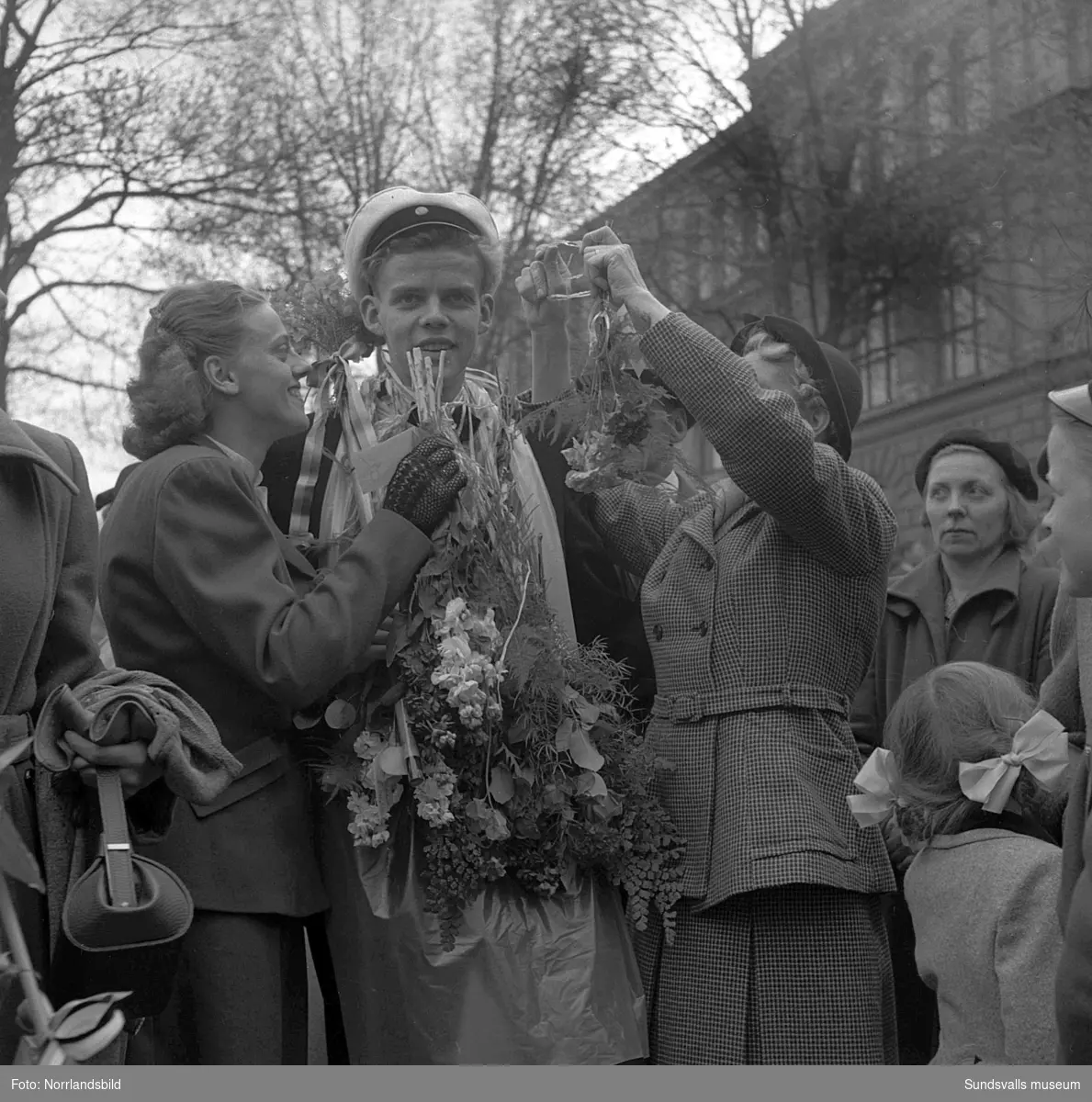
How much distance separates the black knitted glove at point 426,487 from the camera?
2.80 metres

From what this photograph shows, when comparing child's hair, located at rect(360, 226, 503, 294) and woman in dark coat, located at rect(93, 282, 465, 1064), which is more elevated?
child's hair, located at rect(360, 226, 503, 294)

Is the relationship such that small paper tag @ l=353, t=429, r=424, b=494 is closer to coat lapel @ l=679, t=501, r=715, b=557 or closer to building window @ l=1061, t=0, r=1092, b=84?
coat lapel @ l=679, t=501, r=715, b=557

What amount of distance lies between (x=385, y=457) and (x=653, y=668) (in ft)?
2.50

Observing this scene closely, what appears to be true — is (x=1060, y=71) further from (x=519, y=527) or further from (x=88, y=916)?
(x=88, y=916)

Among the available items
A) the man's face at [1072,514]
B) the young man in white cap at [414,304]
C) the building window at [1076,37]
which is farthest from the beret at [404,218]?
the building window at [1076,37]

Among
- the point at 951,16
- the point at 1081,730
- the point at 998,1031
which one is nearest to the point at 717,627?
the point at 1081,730

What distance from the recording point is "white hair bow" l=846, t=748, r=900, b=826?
2834 mm

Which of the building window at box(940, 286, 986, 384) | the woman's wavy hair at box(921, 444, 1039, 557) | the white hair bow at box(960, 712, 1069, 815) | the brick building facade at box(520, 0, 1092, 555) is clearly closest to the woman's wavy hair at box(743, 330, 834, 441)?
the white hair bow at box(960, 712, 1069, 815)

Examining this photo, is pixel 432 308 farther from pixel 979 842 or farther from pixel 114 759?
pixel 979 842

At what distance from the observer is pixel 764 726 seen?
2.89 meters

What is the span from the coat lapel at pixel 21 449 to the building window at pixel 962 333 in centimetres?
713

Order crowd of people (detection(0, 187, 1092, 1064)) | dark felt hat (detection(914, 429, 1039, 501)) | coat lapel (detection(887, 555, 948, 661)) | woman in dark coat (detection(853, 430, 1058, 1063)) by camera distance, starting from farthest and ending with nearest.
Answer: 1. dark felt hat (detection(914, 429, 1039, 501))
2. coat lapel (detection(887, 555, 948, 661))
3. woman in dark coat (detection(853, 430, 1058, 1063))
4. crowd of people (detection(0, 187, 1092, 1064))

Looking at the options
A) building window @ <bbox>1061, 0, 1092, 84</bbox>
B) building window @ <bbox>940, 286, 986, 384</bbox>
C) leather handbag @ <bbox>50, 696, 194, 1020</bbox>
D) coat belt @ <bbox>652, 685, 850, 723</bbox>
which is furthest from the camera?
building window @ <bbox>940, 286, 986, 384</bbox>

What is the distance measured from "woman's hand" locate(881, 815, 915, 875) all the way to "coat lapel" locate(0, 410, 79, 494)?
61.6 inches
